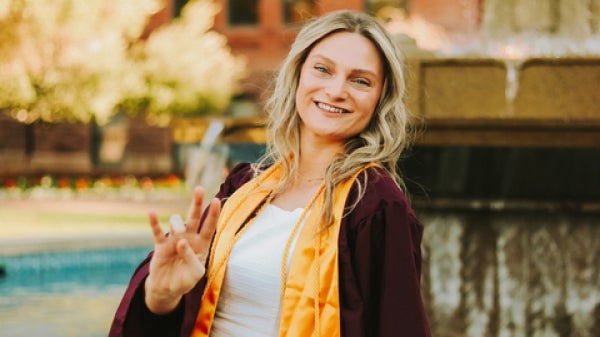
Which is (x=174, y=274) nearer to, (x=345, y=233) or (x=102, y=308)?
(x=345, y=233)

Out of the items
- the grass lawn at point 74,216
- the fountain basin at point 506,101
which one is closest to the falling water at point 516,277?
the fountain basin at point 506,101

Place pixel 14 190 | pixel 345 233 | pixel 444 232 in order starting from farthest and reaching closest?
pixel 14 190 → pixel 444 232 → pixel 345 233

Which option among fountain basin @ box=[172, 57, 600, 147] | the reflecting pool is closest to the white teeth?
fountain basin @ box=[172, 57, 600, 147]

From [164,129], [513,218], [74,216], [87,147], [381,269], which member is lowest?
[87,147]

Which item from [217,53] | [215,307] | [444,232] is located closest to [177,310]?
[215,307]

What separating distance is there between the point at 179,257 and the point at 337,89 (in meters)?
0.59

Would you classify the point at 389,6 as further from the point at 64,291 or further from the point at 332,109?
the point at 332,109

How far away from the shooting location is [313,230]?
232cm

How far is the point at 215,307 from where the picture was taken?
246 cm

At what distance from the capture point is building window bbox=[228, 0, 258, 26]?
29672 mm

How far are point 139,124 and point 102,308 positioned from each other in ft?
60.6

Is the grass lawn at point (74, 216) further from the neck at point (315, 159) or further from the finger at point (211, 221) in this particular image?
the finger at point (211, 221)

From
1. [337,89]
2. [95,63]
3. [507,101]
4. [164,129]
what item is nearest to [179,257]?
[337,89]

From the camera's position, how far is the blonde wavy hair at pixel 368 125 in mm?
2420
